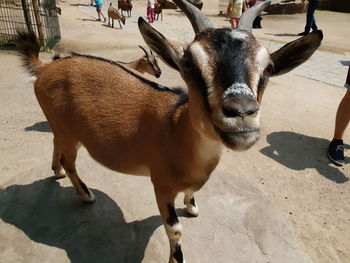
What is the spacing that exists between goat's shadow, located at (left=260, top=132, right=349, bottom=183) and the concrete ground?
15 millimetres

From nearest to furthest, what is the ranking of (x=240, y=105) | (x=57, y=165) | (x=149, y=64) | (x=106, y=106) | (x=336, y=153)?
(x=240, y=105)
(x=106, y=106)
(x=57, y=165)
(x=336, y=153)
(x=149, y=64)

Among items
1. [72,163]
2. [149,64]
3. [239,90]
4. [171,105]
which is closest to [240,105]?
[239,90]

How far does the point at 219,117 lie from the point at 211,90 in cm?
17

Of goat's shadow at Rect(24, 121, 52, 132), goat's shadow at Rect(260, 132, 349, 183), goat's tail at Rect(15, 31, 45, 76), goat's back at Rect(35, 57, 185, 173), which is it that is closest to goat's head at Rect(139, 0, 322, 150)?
goat's back at Rect(35, 57, 185, 173)

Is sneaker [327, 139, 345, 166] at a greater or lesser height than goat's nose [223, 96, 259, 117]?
lesser

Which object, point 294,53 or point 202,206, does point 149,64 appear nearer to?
point 202,206

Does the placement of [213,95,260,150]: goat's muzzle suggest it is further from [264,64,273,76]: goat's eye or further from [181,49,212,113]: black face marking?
[264,64,273,76]: goat's eye

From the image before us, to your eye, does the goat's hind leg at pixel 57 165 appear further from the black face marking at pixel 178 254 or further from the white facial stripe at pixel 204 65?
the white facial stripe at pixel 204 65

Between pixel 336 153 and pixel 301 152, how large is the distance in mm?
479

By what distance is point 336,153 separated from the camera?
15.3 feet

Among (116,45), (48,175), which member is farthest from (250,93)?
(116,45)

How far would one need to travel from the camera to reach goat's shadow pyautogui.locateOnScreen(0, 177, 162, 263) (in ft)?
9.80

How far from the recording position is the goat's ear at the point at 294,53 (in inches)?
81.7

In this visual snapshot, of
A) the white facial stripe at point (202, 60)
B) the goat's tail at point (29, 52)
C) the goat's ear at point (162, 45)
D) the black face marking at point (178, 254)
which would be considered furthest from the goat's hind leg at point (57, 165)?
the white facial stripe at point (202, 60)
